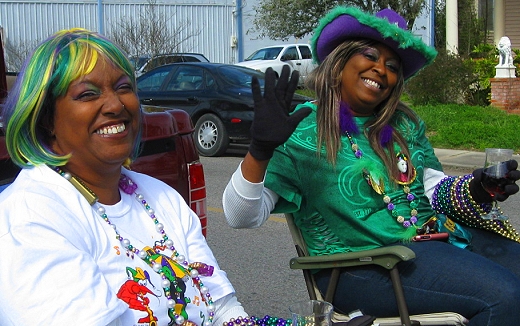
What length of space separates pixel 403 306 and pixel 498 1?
1827cm

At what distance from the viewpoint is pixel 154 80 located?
39.4ft

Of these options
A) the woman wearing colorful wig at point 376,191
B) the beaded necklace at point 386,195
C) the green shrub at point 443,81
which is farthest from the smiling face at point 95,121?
the green shrub at point 443,81

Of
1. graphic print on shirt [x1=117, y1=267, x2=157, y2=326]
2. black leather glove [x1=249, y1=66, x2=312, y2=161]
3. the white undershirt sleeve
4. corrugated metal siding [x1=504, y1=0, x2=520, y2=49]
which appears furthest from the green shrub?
graphic print on shirt [x1=117, y1=267, x2=157, y2=326]

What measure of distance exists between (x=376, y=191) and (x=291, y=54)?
69.1ft

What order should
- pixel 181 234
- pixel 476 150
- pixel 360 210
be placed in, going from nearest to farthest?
pixel 181 234, pixel 360 210, pixel 476 150

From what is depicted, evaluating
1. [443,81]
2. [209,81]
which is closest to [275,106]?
[209,81]

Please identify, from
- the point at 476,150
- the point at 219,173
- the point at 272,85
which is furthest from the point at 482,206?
the point at 476,150

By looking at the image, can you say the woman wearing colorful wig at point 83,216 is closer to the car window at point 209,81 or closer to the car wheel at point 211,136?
the car wheel at point 211,136

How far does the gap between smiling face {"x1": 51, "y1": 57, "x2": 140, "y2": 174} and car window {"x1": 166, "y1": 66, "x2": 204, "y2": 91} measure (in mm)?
9070

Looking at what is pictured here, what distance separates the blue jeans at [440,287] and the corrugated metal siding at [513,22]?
19.7 meters

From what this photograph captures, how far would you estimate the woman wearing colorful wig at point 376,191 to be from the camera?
2660 millimetres

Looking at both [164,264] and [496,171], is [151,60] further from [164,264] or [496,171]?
[164,264]

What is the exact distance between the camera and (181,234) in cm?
234

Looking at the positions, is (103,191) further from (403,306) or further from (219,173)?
(219,173)
